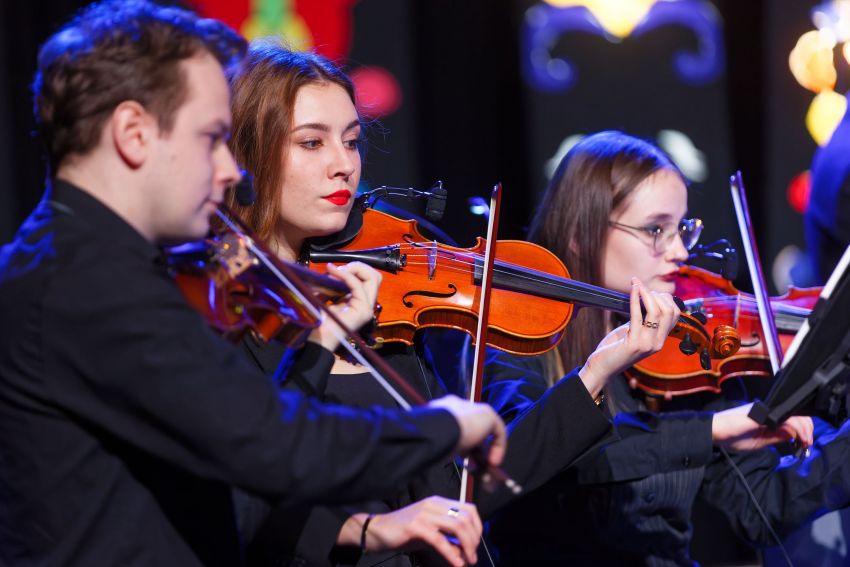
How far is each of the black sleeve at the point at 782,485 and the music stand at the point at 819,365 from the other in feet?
2.10

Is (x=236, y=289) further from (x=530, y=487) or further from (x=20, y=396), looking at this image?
(x=530, y=487)

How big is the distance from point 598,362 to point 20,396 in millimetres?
1030

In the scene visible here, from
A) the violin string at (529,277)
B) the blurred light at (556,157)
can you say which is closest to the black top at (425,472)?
the violin string at (529,277)

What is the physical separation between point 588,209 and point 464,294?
475 millimetres

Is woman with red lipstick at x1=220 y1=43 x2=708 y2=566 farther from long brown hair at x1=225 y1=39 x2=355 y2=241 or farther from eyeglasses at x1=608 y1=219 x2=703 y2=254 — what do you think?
eyeglasses at x1=608 y1=219 x2=703 y2=254

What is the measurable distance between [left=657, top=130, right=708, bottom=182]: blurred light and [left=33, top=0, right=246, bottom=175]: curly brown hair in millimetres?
2748

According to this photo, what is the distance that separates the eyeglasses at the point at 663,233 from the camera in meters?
2.26

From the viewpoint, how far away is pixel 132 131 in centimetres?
122

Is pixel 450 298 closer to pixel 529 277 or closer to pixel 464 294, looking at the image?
pixel 464 294

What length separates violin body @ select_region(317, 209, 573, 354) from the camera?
1.93 m

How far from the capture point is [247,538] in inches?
59.4

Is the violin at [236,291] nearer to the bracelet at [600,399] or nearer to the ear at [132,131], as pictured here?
the ear at [132,131]

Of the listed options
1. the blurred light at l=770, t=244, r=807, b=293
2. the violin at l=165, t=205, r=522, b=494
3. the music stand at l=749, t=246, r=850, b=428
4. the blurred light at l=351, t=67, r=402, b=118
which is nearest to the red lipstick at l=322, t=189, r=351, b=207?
the violin at l=165, t=205, r=522, b=494

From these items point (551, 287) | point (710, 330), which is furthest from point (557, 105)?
point (551, 287)
